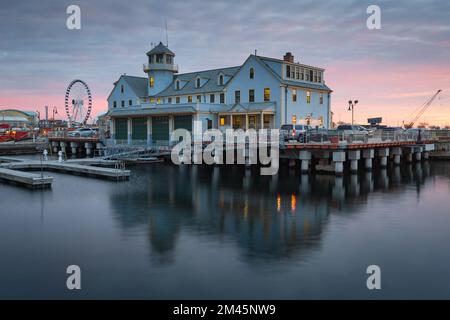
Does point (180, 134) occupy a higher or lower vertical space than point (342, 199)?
higher

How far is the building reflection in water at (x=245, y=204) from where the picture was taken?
Answer: 19.6m

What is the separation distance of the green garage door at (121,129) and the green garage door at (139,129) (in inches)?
89.6

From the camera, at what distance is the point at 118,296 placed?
1335cm

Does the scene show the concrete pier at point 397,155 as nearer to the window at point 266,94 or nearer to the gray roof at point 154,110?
the window at point 266,94

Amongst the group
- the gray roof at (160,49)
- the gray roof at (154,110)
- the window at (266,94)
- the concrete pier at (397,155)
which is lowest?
the concrete pier at (397,155)

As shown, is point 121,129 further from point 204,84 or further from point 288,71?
point 288,71

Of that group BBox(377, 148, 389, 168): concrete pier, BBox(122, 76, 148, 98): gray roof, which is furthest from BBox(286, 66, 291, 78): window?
BBox(122, 76, 148, 98): gray roof

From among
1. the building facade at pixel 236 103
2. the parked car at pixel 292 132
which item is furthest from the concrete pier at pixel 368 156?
the building facade at pixel 236 103

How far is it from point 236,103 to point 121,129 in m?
21.1

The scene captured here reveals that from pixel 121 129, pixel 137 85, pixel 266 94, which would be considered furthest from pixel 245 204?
pixel 137 85
